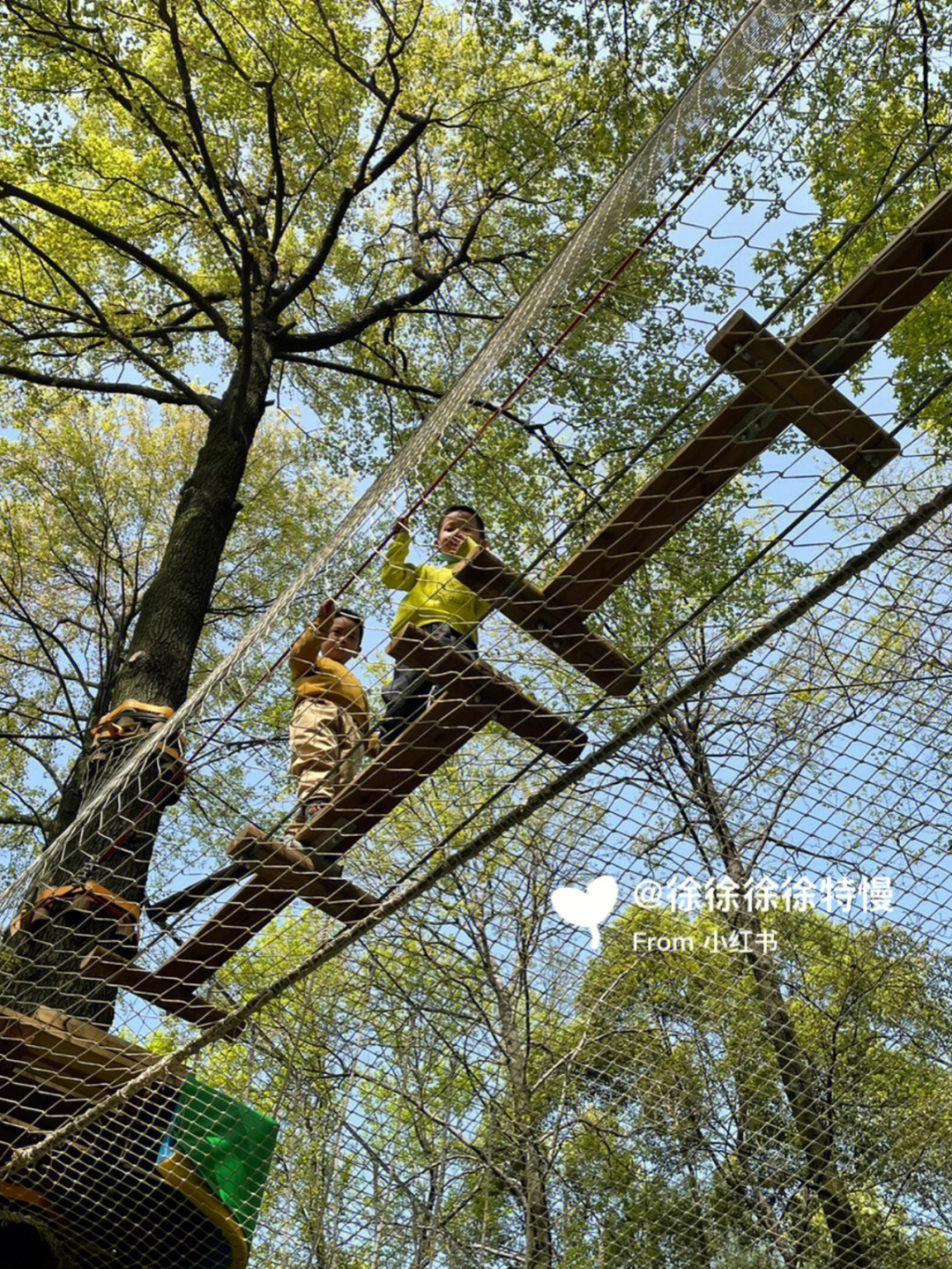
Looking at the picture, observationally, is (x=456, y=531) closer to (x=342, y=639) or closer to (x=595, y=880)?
(x=342, y=639)

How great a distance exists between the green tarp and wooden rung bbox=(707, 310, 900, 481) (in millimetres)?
1977

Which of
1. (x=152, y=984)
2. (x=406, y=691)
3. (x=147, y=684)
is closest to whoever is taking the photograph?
(x=152, y=984)

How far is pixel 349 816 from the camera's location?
285 centimetres

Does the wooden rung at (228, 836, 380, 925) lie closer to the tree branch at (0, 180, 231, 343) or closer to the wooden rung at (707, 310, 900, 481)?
the wooden rung at (707, 310, 900, 481)

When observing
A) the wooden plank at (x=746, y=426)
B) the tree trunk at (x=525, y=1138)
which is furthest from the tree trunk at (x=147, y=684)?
the tree trunk at (x=525, y=1138)

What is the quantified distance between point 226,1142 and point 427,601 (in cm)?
139

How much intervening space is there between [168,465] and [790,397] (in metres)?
6.34

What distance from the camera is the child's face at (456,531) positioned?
3.33 m

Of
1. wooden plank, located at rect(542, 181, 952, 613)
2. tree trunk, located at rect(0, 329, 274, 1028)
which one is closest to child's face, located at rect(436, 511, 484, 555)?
wooden plank, located at rect(542, 181, 952, 613)

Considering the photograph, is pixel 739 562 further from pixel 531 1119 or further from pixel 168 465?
pixel 168 465

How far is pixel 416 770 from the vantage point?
8.94ft

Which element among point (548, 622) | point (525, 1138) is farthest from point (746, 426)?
point (525, 1138)

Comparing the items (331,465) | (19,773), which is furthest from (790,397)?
(19,773)

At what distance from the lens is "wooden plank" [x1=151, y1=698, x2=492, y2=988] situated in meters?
2.66
